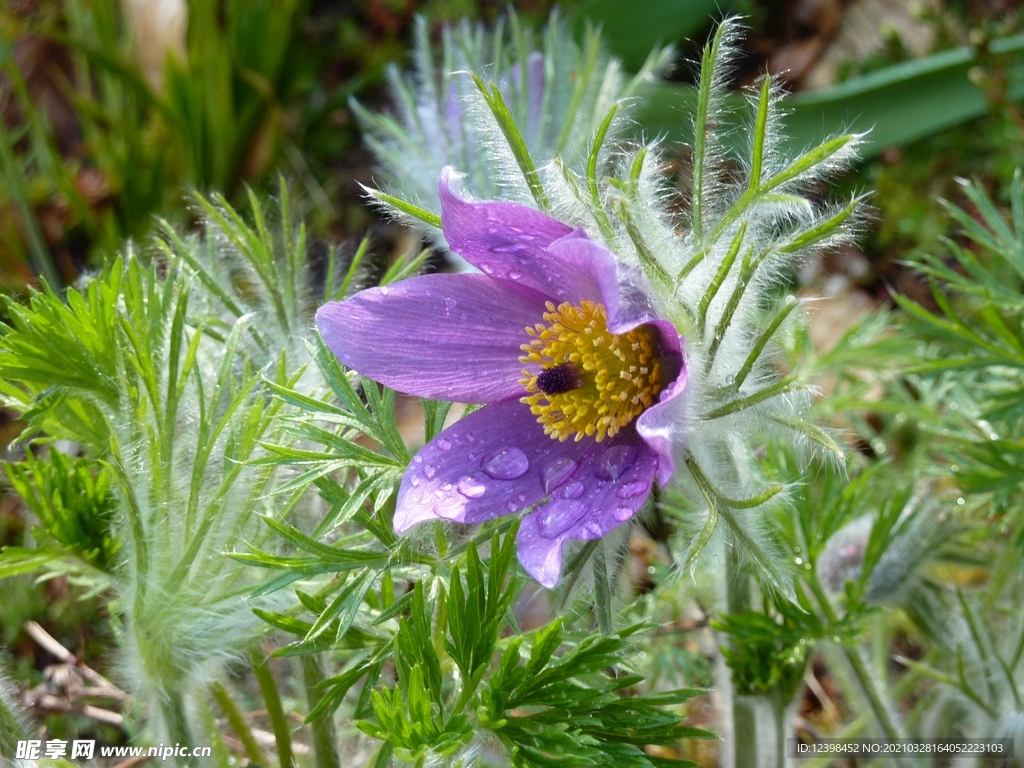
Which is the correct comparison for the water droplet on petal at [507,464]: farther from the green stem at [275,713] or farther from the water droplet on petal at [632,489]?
the green stem at [275,713]

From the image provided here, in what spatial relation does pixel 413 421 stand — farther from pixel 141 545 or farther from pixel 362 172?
pixel 141 545

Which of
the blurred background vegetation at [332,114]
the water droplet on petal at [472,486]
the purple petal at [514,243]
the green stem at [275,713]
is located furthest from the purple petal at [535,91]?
the green stem at [275,713]

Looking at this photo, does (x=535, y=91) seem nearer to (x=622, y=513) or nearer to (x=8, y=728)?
(x=622, y=513)

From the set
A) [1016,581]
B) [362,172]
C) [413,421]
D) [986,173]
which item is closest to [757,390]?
[1016,581]

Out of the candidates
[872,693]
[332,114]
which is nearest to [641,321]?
[872,693]

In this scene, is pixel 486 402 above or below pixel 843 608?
above

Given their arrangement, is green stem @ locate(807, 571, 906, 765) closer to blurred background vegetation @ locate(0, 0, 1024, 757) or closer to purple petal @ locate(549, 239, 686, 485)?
purple petal @ locate(549, 239, 686, 485)

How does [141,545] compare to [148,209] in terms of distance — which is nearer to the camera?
[141,545]

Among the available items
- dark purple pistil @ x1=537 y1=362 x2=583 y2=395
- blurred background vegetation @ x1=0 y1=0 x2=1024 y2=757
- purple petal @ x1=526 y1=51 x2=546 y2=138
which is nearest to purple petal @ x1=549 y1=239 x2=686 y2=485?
dark purple pistil @ x1=537 y1=362 x2=583 y2=395
